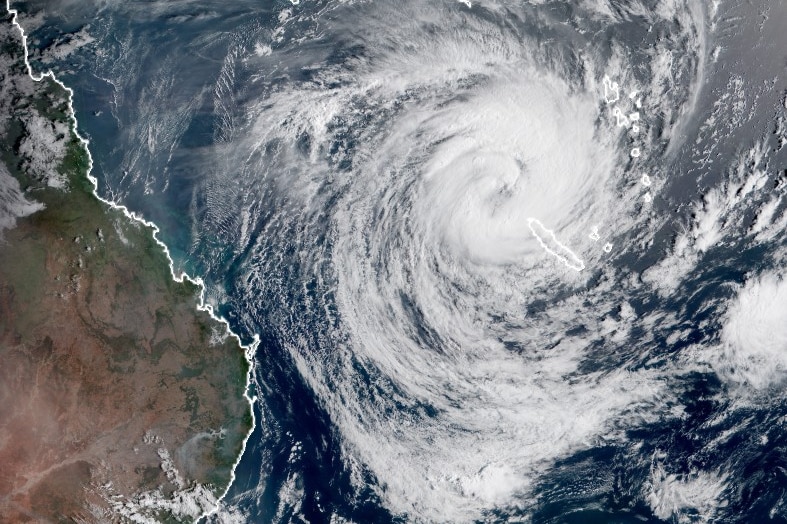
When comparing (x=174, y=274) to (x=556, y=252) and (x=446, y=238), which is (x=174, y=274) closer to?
(x=446, y=238)

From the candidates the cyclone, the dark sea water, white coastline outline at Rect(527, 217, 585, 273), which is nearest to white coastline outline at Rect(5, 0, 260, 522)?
the dark sea water

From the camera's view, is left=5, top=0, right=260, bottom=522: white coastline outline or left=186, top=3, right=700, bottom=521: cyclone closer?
left=186, top=3, right=700, bottom=521: cyclone

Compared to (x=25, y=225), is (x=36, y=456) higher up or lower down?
lower down

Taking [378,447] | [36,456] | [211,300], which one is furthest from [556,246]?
[36,456]

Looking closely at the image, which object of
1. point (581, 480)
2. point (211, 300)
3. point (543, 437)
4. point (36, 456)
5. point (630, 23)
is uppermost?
point (630, 23)

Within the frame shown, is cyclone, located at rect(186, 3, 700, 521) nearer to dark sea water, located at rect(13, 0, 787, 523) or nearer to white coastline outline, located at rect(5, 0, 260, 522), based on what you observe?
dark sea water, located at rect(13, 0, 787, 523)

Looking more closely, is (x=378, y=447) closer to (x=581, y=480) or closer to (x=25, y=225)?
(x=581, y=480)

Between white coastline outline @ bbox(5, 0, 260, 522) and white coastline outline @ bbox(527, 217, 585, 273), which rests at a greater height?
white coastline outline @ bbox(527, 217, 585, 273)

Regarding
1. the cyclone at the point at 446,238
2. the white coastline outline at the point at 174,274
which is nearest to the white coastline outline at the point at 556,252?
the cyclone at the point at 446,238
